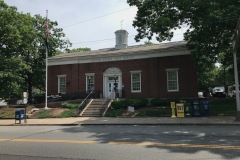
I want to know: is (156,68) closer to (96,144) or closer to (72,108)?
(72,108)

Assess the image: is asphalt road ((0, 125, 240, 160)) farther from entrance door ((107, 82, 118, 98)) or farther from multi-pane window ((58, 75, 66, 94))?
multi-pane window ((58, 75, 66, 94))

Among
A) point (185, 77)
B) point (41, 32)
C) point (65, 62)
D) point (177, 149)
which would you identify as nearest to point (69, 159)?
point (177, 149)

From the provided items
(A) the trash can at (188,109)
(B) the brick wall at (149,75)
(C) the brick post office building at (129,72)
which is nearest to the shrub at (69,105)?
(C) the brick post office building at (129,72)

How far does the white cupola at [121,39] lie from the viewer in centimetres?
3667

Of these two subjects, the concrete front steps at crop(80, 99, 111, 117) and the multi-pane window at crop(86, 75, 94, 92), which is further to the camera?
Result: the multi-pane window at crop(86, 75, 94, 92)

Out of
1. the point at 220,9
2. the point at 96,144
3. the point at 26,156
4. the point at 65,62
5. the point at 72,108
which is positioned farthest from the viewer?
the point at 65,62

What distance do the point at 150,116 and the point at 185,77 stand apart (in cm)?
855

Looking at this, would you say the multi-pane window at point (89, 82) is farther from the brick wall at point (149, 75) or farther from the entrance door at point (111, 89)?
the entrance door at point (111, 89)

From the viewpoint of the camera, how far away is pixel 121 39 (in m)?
37.2

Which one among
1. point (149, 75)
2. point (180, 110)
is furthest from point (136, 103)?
point (180, 110)

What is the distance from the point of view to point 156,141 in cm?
1152

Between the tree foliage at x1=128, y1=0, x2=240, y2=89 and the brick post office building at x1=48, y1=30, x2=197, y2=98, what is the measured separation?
12.4 feet

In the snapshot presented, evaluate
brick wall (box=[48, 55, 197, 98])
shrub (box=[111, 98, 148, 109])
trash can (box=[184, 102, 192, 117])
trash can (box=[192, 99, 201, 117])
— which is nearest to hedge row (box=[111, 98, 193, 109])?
shrub (box=[111, 98, 148, 109])

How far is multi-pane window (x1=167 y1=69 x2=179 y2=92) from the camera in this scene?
30.7 m
